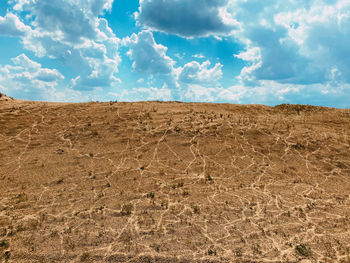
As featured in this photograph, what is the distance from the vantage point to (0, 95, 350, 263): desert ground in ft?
24.1

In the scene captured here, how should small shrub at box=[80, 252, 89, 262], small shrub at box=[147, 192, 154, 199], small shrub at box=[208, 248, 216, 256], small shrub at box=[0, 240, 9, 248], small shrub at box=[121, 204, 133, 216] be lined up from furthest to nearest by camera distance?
small shrub at box=[147, 192, 154, 199]
small shrub at box=[121, 204, 133, 216]
small shrub at box=[0, 240, 9, 248]
small shrub at box=[208, 248, 216, 256]
small shrub at box=[80, 252, 89, 262]

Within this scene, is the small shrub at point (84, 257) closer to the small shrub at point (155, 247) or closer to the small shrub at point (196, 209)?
the small shrub at point (155, 247)

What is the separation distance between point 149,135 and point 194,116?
482cm

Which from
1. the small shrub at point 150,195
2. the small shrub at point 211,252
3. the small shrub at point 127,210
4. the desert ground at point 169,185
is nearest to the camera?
the small shrub at point 211,252

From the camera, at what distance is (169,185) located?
1096 cm

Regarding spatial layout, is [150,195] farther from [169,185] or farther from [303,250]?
[303,250]

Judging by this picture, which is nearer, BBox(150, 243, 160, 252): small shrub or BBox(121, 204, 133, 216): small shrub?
BBox(150, 243, 160, 252): small shrub

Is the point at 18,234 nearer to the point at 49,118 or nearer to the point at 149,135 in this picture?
the point at 149,135

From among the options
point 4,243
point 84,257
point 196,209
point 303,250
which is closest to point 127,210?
point 84,257

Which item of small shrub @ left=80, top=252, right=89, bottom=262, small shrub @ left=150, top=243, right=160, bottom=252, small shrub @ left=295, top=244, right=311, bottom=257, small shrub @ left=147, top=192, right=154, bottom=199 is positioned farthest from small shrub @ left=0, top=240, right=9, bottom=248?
small shrub @ left=295, top=244, right=311, bottom=257

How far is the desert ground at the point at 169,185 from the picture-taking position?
→ 7.35 m

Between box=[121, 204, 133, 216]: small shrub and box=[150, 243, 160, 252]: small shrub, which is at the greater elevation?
box=[121, 204, 133, 216]: small shrub

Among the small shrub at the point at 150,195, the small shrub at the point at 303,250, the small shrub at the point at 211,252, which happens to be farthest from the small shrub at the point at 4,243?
the small shrub at the point at 303,250

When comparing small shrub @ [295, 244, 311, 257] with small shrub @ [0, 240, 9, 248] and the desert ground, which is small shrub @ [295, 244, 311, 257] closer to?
the desert ground
